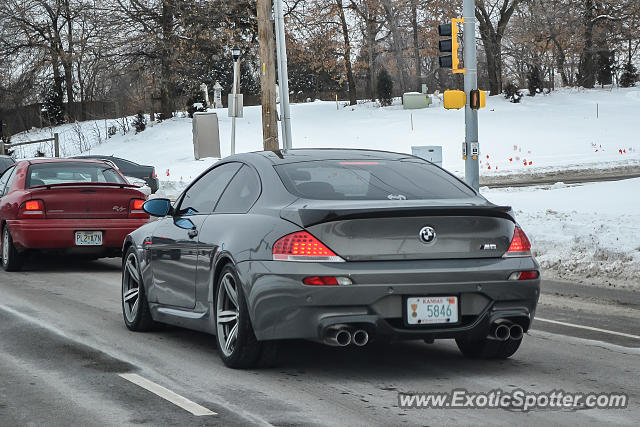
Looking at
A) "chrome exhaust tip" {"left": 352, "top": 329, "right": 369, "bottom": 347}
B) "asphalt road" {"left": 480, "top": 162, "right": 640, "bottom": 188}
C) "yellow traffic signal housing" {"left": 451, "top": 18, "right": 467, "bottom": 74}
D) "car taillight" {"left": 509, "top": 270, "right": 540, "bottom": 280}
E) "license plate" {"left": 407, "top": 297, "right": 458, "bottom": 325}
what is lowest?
"asphalt road" {"left": 480, "top": 162, "right": 640, "bottom": 188}

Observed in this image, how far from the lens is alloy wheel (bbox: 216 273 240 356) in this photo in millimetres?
6953

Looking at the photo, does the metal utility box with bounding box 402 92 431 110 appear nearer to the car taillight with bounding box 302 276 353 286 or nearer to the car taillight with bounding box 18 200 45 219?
the car taillight with bounding box 18 200 45 219

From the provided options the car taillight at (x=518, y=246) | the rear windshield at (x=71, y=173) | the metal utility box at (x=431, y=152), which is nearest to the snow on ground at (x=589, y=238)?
the metal utility box at (x=431, y=152)

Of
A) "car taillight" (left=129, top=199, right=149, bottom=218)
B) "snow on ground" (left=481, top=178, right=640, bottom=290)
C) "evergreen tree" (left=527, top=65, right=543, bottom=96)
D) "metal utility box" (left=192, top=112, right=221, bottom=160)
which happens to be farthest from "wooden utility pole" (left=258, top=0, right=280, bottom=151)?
"evergreen tree" (left=527, top=65, right=543, bottom=96)

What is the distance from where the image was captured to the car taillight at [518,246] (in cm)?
677

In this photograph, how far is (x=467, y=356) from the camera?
296 inches

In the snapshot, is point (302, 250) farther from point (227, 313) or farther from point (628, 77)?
point (628, 77)

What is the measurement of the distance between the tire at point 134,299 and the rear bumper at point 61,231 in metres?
4.58

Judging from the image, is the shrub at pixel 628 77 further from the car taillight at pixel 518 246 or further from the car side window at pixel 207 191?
the car taillight at pixel 518 246

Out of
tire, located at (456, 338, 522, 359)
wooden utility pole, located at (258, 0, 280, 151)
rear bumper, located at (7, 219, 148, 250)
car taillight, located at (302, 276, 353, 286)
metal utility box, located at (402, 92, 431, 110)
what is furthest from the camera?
metal utility box, located at (402, 92, 431, 110)

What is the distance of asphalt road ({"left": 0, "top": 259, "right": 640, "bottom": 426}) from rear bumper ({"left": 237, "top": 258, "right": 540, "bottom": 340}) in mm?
337

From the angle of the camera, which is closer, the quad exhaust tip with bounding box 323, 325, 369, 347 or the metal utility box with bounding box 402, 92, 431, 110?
the quad exhaust tip with bounding box 323, 325, 369, 347

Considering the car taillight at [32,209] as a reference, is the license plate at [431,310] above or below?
above

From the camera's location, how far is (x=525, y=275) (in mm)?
6727
